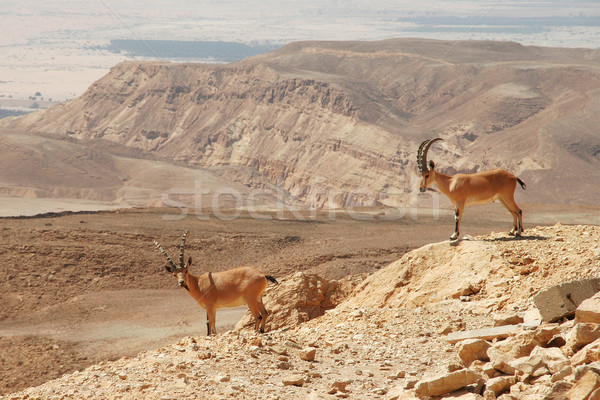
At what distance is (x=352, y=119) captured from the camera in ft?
331

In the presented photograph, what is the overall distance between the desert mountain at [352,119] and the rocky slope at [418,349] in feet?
213

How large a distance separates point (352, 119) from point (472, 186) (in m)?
83.7

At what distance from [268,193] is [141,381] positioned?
3124 inches

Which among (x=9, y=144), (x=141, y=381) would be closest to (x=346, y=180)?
(x=9, y=144)

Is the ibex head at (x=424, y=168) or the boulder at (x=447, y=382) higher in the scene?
the ibex head at (x=424, y=168)

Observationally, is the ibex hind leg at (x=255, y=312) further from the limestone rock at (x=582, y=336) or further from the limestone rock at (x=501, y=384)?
the limestone rock at (x=501, y=384)

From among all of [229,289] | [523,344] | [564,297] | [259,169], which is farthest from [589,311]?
[259,169]

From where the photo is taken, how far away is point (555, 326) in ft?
31.5

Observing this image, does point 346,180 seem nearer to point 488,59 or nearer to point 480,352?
point 488,59

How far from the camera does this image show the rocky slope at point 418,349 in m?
8.23

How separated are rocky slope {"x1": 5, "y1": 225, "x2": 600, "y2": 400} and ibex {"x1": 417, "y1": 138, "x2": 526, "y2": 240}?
96 cm

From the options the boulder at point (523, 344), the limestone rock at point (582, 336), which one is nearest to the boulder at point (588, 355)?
the limestone rock at point (582, 336)

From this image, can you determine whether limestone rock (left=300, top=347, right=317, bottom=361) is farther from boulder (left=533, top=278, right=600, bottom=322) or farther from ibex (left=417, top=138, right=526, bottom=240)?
ibex (left=417, top=138, right=526, bottom=240)

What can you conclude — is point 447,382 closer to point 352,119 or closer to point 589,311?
point 589,311
